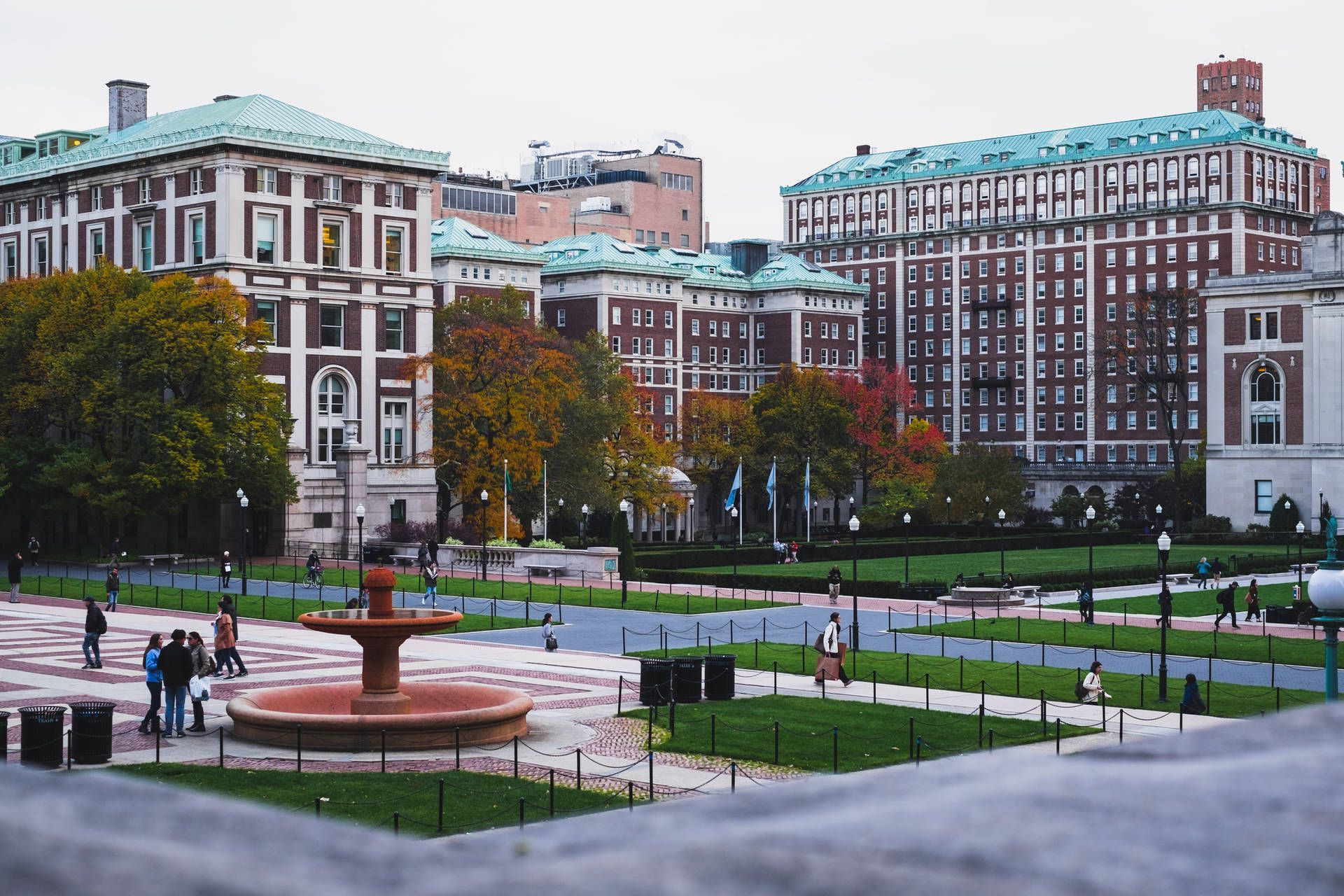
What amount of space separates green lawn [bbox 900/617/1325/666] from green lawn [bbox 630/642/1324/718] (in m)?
3.66

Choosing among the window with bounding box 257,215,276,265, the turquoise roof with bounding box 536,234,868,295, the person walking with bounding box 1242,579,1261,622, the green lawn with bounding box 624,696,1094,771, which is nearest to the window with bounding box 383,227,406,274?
the window with bounding box 257,215,276,265

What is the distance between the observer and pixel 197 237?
83438 millimetres

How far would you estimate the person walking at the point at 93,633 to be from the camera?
35.5 meters

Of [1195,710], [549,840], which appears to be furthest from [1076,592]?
[549,840]

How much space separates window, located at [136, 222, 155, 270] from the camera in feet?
282

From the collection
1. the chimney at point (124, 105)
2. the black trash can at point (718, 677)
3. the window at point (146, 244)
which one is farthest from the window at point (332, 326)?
the black trash can at point (718, 677)

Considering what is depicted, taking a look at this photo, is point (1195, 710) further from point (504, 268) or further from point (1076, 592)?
point (504, 268)

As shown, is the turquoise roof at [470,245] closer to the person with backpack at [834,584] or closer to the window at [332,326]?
the window at [332,326]

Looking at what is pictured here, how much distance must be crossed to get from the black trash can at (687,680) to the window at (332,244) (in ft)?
192

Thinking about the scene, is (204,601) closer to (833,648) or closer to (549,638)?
(549,638)

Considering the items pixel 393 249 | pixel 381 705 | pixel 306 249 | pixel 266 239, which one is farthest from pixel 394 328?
pixel 381 705

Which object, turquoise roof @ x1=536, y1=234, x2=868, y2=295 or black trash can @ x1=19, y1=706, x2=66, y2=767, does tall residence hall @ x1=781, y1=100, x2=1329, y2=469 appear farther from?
black trash can @ x1=19, y1=706, x2=66, y2=767

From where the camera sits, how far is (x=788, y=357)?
14962 cm

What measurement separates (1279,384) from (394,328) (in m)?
56.1
